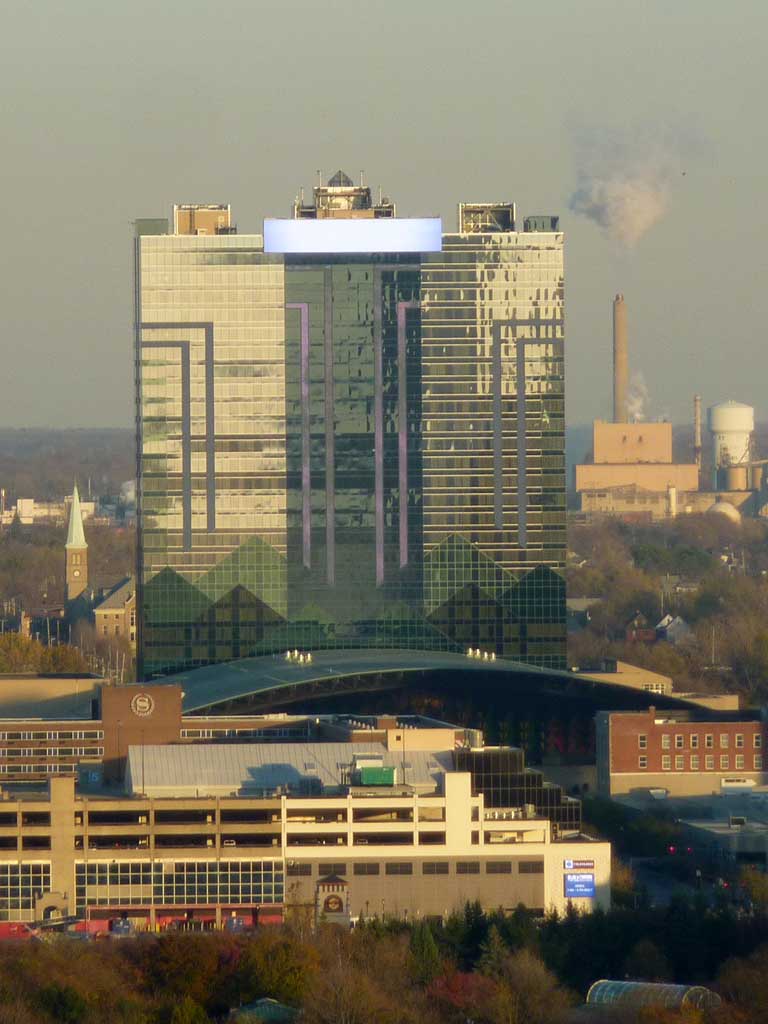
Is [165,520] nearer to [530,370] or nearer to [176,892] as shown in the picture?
[530,370]

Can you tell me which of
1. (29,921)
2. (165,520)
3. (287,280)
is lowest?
(29,921)

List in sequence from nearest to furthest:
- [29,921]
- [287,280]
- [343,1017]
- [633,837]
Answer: [343,1017] < [29,921] < [633,837] < [287,280]

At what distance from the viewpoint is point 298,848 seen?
87062 mm

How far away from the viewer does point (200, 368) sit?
128375mm

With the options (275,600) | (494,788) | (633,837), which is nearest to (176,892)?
(494,788)

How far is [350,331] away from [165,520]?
968 centimetres

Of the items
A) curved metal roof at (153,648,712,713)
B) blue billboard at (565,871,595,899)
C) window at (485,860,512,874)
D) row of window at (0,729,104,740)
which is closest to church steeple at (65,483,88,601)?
curved metal roof at (153,648,712,713)

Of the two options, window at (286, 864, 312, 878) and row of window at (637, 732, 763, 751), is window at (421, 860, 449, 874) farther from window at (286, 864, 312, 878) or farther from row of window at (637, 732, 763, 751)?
row of window at (637, 732, 763, 751)

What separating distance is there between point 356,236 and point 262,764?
39966 mm

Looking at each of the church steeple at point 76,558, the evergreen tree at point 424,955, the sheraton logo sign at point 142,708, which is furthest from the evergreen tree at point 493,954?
the church steeple at point 76,558

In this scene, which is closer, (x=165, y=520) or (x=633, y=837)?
(x=633, y=837)

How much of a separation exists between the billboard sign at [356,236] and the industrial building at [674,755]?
21556mm

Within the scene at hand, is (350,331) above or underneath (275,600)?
above

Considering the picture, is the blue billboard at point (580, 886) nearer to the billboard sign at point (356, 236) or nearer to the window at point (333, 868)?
the window at point (333, 868)
